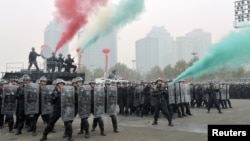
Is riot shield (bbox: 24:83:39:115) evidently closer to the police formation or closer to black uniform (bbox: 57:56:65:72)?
the police formation

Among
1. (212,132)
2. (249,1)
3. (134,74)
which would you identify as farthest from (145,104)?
(134,74)

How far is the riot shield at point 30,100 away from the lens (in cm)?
1053

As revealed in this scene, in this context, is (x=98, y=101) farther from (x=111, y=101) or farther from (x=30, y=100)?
(x=30, y=100)

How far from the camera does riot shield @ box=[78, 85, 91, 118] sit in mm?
9570

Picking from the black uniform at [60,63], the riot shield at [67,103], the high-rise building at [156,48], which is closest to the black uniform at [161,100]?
the riot shield at [67,103]

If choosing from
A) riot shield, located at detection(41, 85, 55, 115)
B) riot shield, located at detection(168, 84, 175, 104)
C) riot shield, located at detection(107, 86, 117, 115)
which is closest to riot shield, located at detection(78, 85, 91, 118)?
riot shield, located at detection(107, 86, 117, 115)

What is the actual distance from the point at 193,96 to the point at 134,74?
80.1 metres

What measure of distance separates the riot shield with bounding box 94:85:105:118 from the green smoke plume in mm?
4337

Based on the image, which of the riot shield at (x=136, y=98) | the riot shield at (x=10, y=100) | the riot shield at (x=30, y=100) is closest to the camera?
the riot shield at (x=30, y=100)

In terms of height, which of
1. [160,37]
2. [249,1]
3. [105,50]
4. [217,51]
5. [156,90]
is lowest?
[156,90]

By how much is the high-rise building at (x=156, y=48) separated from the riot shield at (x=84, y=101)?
111 meters

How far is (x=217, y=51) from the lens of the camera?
11.1 m

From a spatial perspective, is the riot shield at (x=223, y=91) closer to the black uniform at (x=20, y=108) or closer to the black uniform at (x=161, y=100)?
the black uniform at (x=161, y=100)

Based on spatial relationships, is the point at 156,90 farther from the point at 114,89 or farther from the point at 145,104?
the point at 145,104
